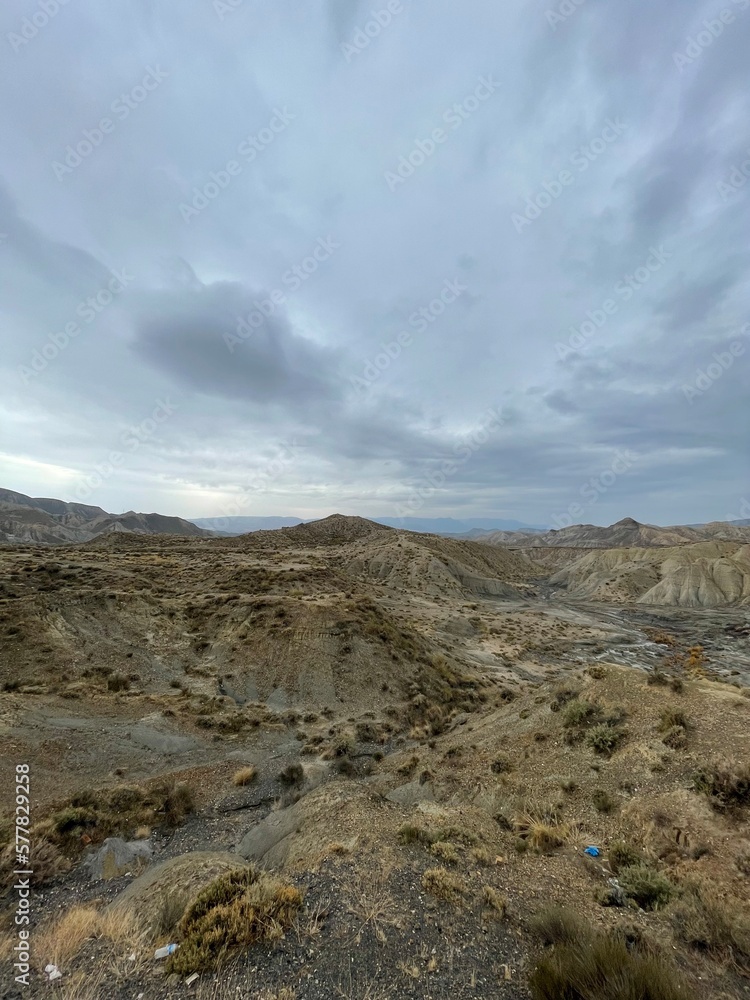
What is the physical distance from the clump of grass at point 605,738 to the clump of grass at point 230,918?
928cm

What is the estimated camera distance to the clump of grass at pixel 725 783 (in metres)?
8.73

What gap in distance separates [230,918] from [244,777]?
28.1ft

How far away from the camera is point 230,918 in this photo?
5957mm

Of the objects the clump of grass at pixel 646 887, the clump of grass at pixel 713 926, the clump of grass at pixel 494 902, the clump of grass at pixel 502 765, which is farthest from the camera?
the clump of grass at pixel 502 765

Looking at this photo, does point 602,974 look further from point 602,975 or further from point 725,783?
point 725,783

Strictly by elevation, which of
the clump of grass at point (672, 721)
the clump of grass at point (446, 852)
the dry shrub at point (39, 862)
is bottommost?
the dry shrub at point (39, 862)

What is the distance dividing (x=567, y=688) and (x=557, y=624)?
125 ft

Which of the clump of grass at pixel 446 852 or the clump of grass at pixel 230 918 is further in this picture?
the clump of grass at pixel 446 852

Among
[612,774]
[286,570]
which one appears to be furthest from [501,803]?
[286,570]

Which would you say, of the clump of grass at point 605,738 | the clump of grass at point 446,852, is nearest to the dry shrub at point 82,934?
the clump of grass at point 446,852

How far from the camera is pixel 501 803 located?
35.4 ft

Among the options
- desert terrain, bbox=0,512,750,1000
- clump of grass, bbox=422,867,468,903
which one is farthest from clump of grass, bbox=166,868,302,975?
clump of grass, bbox=422,867,468,903

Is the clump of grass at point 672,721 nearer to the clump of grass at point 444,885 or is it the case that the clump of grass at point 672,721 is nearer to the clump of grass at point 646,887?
the clump of grass at point 646,887

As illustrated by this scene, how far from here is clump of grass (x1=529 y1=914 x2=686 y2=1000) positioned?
4.68 m
